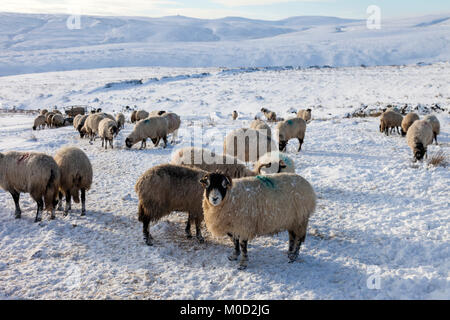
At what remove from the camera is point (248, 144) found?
11398 millimetres

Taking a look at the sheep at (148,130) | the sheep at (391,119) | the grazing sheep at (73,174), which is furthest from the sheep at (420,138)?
the grazing sheep at (73,174)

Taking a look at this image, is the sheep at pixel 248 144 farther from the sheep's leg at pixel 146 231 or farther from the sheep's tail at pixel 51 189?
the sheep's tail at pixel 51 189

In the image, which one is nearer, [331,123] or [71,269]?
[71,269]

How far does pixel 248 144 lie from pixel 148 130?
6145mm

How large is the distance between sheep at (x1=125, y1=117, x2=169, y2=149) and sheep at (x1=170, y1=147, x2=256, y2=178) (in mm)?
7198

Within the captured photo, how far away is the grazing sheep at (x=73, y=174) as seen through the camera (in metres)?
8.02

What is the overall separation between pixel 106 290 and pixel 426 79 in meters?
44.5

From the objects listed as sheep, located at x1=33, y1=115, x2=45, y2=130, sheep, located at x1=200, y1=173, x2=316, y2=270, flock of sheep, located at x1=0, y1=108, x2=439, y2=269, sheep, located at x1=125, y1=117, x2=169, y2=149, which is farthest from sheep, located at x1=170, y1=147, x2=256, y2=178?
sheep, located at x1=33, y1=115, x2=45, y2=130

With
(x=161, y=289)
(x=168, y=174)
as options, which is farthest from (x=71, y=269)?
(x=168, y=174)

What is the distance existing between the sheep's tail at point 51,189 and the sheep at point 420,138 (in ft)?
36.5

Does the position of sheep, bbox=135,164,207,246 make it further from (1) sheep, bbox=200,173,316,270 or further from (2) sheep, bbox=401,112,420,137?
(2) sheep, bbox=401,112,420,137

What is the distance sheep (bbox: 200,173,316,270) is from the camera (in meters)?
5.71
